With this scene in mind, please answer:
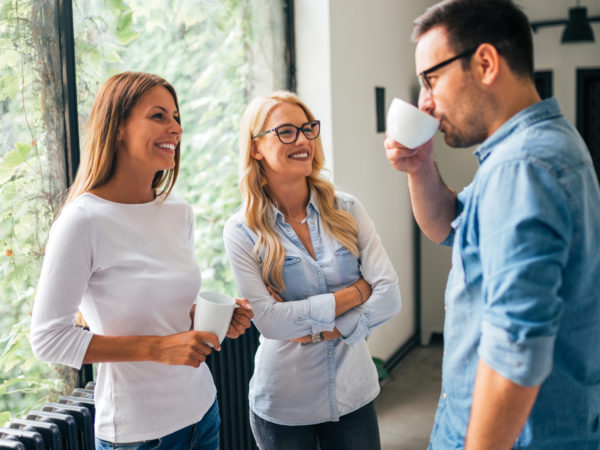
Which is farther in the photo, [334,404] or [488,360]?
[334,404]

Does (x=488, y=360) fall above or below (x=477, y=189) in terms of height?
below

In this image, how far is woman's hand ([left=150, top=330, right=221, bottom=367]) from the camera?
1.25 meters

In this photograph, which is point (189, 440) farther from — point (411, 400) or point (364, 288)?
point (411, 400)

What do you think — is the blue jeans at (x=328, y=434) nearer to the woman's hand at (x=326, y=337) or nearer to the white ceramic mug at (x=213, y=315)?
the woman's hand at (x=326, y=337)

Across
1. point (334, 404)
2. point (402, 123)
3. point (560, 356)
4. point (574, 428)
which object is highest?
point (402, 123)

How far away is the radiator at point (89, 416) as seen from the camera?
1.43m

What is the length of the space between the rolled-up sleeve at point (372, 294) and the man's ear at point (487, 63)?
85cm

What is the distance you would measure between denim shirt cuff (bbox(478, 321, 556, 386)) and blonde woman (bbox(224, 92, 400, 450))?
0.79 m

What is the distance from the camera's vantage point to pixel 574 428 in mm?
940

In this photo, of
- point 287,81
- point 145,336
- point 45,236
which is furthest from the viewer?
point 287,81

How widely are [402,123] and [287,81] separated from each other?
6.44 feet

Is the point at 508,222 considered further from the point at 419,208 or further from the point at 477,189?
the point at 419,208

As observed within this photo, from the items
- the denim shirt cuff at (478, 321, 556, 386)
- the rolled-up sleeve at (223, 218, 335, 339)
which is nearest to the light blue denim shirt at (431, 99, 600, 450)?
the denim shirt cuff at (478, 321, 556, 386)

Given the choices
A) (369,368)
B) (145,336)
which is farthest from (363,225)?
(145,336)
